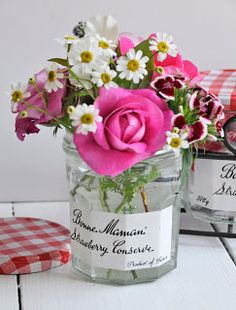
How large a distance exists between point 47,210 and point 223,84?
0.38 m

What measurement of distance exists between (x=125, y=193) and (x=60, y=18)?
0.48 meters

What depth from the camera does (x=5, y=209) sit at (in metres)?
1.30

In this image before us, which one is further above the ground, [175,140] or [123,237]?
[175,140]

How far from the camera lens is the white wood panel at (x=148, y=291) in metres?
0.94

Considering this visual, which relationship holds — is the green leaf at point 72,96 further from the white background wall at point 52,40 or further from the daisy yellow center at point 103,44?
the white background wall at point 52,40

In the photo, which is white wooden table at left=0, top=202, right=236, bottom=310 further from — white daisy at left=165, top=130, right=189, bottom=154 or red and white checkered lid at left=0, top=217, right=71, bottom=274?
white daisy at left=165, top=130, right=189, bottom=154

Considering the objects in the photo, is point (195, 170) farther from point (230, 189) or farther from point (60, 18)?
point (60, 18)

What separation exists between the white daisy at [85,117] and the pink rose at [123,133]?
1 centimetres

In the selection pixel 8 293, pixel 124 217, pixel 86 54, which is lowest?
pixel 8 293

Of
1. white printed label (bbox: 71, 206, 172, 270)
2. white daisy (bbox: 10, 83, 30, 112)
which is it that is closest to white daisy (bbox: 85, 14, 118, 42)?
white daisy (bbox: 10, 83, 30, 112)

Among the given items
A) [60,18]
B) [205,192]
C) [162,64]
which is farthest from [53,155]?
[162,64]

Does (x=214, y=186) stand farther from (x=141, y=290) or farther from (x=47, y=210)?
(x=47, y=210)

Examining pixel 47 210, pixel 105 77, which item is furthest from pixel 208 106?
pixel 47 210

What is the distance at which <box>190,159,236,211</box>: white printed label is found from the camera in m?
1.11
